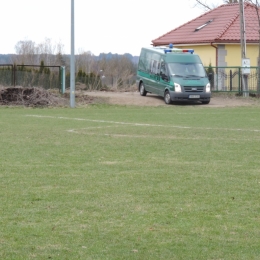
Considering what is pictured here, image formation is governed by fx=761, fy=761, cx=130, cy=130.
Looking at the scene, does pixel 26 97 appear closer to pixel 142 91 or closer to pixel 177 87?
pixel 177 87

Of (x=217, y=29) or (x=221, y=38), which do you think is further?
(x=217, y=29)

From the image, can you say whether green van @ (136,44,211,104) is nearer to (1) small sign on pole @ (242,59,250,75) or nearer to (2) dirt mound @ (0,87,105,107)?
(1) small sign on pole @ (242,59,250,75)

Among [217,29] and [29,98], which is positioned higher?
[217,29]

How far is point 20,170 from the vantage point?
12852mm

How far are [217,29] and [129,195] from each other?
4162 centimetres

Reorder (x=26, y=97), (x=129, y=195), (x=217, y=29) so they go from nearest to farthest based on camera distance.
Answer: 1. (x=129, y=195)
2. (x=26, y=97)
3. (x=217, y=29)

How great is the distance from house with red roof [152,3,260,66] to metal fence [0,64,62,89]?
11885mm

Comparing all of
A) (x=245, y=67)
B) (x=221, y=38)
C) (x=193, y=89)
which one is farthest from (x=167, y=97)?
(x=221, y=38)

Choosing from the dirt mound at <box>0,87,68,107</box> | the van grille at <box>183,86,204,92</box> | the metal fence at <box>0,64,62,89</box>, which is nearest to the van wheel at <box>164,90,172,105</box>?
the van grille at <box>183,86,204,92</box>

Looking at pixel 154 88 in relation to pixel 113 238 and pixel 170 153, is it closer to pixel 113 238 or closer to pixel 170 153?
pixel 170 153

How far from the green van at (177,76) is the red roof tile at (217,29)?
37.4 ft

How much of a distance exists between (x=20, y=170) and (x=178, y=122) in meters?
13.5

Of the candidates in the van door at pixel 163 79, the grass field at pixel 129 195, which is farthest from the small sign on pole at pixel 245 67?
the grass field at pixel 129 195

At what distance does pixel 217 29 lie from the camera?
2003 inches
